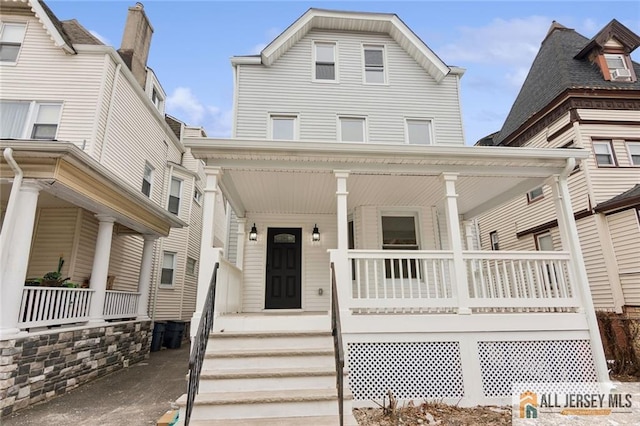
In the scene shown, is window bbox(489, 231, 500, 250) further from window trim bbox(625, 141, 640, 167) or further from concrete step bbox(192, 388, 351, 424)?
concrete step bbox(192, 388, 351, 424)

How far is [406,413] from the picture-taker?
167 inches

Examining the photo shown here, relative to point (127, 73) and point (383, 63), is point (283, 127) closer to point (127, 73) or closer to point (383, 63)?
point (383, 63)

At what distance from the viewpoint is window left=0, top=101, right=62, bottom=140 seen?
26.1ft

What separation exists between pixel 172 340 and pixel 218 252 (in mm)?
7310

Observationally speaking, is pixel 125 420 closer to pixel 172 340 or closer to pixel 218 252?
pixel 218 252

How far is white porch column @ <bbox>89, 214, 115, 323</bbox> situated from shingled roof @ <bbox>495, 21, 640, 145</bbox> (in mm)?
13119

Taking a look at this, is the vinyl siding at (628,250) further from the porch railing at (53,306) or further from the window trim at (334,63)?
the porch railing at (53,306)

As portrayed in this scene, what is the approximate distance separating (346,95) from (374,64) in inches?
Answer: 56.3

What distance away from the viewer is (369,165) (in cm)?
554

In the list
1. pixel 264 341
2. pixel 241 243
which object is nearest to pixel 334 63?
pixel 241 243

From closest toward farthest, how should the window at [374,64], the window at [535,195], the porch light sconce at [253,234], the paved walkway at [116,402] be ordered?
the paved walkway at [116,402] < the porch light sconce at [253,234] < the window at [374,64] < the window at [535,195]

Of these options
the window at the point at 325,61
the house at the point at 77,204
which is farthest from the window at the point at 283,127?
the house at the point at 77,204

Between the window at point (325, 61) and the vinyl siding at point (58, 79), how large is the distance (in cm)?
575

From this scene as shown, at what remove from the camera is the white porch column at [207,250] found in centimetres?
481
